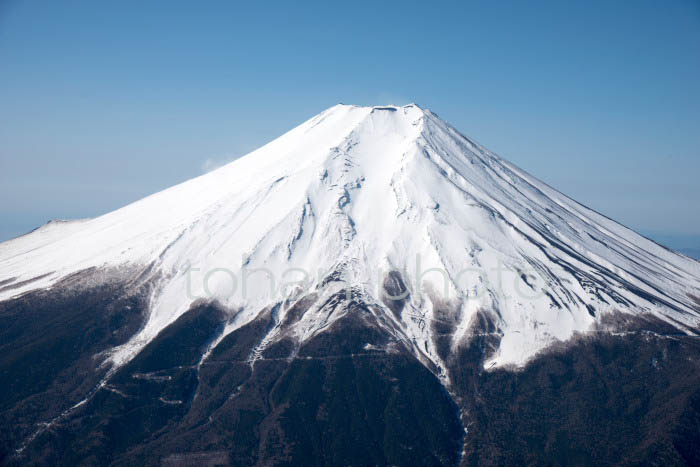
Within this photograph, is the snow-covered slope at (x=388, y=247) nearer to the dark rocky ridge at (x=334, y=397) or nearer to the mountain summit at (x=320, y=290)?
the mountain summit at (x=320, y=290)

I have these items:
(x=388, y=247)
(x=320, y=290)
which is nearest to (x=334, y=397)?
(x=320, y=290)

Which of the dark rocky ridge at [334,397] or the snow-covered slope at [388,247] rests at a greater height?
the snow-covered slope at [388,247]

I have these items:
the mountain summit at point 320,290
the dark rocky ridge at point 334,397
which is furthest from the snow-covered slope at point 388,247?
the dark rocky ridge at point 334,397

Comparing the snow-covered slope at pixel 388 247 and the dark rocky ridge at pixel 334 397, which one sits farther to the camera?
the snow-covered slope at pixel 388 247

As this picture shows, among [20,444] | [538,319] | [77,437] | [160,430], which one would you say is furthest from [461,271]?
[20,444]

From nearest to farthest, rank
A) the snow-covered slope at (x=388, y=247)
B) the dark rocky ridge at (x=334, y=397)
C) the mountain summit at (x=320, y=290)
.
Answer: the dark rocky ridge at (x=334, y=397) → the mountain summit at (x=320, y=290) → the snow-covered slope at (x=388, y=247)

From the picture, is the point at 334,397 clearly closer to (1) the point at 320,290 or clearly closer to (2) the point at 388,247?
(1) the point at 320,290
